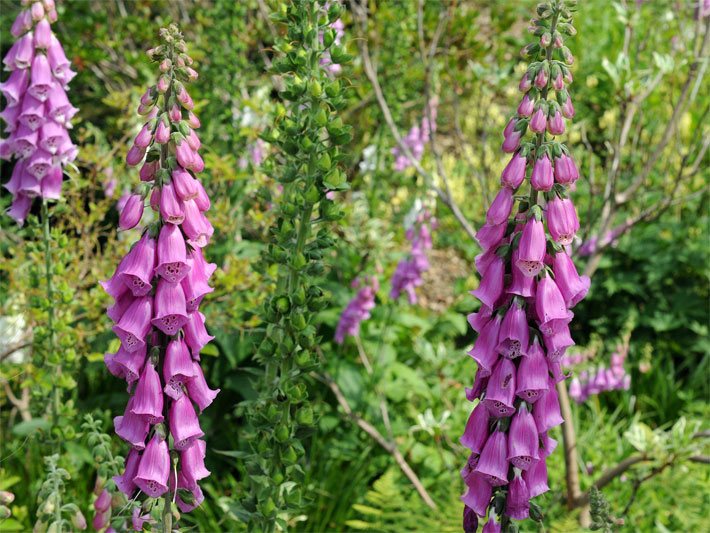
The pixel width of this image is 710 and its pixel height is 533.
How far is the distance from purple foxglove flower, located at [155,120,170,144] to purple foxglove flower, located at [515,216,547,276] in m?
0.79

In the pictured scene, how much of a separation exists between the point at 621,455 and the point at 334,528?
1.73 meters

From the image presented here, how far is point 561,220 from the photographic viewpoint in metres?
1.79

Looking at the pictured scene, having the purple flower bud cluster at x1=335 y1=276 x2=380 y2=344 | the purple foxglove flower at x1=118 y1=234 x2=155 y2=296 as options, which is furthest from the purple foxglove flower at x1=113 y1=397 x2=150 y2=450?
the purple flower bud cluster at x1=335 y1=276 x2=380 y2=344

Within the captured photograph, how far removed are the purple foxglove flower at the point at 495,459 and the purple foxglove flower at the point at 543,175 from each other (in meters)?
0.56

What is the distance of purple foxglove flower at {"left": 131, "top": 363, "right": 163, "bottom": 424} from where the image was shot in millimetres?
1785

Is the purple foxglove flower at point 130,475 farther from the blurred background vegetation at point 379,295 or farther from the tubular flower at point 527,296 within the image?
the tubular flower at point 527,296

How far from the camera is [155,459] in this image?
1.80 meters

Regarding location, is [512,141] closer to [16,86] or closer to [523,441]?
[523,441]

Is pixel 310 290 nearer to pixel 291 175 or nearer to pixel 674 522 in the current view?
pixel 291 175

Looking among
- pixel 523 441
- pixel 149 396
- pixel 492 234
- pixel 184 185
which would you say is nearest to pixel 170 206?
pixel 184 185

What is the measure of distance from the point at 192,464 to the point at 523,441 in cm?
76

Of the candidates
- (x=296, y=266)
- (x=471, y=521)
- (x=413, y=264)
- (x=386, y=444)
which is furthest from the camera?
(x=413, y=264)

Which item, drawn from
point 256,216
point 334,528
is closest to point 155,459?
point 256,216

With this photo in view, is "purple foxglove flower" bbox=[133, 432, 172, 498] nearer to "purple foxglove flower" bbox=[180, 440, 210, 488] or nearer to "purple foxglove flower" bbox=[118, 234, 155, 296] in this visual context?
"purple foxglove flower" bbox=[180, 440, 210, 488]
